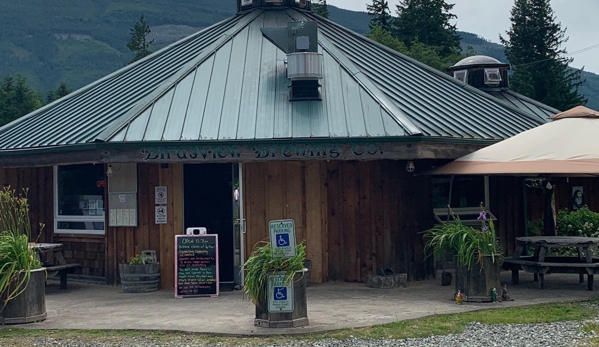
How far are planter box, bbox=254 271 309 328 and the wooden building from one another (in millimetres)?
3420

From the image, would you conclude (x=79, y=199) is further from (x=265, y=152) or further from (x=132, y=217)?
(x=265, y=152)

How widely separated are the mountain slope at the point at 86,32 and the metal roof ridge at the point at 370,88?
109m

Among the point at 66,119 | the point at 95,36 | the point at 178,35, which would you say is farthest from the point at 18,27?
the point at 66,119

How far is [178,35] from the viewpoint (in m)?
167

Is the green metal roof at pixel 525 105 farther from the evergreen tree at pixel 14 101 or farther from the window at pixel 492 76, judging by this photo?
the evergreen tree at pixel 14 101

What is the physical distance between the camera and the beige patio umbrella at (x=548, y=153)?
35.6ft

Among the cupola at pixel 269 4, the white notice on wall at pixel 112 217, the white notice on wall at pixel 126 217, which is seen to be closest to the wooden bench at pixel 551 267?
the white notice on wall at pixel 126 217

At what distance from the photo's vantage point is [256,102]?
13.3 meters

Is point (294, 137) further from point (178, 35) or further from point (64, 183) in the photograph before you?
point (178, 35)

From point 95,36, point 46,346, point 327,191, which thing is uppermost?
point 95,36

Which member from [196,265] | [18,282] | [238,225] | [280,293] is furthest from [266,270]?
[238,225]

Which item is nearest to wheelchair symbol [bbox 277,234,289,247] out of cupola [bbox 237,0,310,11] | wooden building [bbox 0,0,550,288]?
wooden building [bbox 0,0,550,288]

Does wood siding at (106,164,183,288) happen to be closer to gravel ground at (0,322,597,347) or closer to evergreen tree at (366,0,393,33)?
gravel ground at (0,322,597,347)

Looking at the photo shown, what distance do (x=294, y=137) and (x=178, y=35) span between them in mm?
160205
